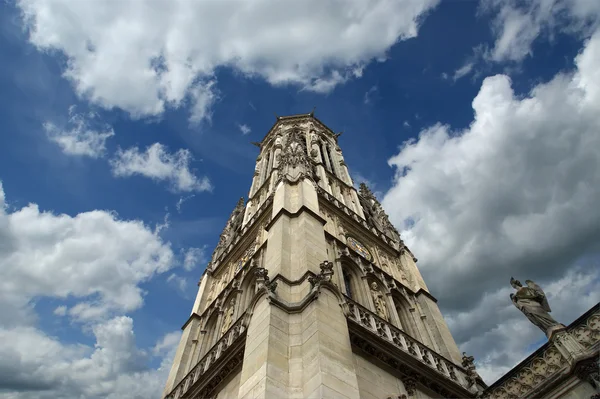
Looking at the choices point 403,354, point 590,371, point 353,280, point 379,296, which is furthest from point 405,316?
point 590,371

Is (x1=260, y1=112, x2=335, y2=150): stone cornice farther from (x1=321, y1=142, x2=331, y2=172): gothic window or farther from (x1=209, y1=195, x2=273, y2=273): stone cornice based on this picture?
(x1=209, y1=195, x2=273, y2=273): stone cornice

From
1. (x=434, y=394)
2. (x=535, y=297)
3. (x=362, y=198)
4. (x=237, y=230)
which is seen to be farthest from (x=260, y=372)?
(x=362, y=198)

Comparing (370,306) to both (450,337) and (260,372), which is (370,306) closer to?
(450,337)

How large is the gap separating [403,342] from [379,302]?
3302mm

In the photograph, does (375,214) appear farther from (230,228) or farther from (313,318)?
(313,318)

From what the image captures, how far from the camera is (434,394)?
14.0 metres

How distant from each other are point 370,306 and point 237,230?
1412 centimetres

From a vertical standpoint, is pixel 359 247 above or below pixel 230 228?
below

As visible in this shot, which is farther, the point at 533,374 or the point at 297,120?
the point at 297,120

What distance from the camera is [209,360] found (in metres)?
15.6

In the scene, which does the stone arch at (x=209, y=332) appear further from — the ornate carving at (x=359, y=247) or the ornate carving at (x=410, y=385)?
the ornate carving at (x=410, y=385)

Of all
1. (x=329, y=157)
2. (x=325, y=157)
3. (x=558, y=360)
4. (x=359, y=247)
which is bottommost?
(x=558, y=360)

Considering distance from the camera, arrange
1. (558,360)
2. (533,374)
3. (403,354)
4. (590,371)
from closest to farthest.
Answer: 1. (590,371)
2. (558,360)
3. (533,374)
4. (403,354)

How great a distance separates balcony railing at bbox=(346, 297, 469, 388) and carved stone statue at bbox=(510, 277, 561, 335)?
360cm
